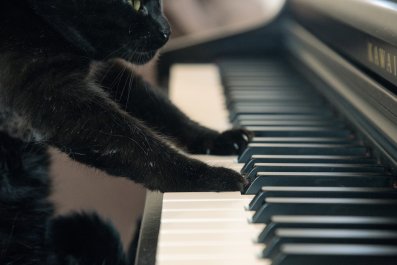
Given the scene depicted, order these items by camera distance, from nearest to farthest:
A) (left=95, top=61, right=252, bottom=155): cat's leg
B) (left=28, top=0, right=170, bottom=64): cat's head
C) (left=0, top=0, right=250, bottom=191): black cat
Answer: (left=0, top=0, right=250, bottom=191): black cat < (left=28, top=0, right=170, bottom=64): cat's head < (left=95, top=61, right=252, bottom=155): cat's leg

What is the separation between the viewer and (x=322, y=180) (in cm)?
81

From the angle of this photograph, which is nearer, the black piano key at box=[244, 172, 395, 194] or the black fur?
the black piano key at box=[244, 172, 395, 194]

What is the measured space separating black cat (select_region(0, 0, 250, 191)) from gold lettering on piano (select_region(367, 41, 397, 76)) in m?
0.26

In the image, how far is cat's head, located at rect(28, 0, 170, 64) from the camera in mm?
1021

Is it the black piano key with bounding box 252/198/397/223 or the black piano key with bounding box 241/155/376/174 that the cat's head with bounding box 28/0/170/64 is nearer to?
the black piano key with bounding box 241/155/376/174

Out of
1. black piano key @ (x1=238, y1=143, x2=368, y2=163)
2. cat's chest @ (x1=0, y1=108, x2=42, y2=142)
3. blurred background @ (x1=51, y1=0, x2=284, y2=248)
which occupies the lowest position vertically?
blurred background @ (x1=51, y1=0, x2=284, y2=248)

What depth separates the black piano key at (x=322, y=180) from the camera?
803mm

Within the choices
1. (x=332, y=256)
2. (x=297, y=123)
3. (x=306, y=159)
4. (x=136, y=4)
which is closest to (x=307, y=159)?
(x=306, y=159)

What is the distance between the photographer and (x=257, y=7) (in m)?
2.21

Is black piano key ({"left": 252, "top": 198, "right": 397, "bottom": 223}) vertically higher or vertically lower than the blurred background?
higher

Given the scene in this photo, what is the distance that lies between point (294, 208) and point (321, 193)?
6 centimetres

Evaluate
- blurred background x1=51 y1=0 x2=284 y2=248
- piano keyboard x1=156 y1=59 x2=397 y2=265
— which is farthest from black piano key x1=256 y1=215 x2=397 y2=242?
blurred background x1=51 y1=0 x2=284 y2=248

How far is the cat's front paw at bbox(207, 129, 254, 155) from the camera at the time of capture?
3.36 ft

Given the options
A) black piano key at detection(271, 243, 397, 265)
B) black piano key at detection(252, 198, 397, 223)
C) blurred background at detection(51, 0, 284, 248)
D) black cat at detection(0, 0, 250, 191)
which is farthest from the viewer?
blurred background at detection(51, 0, 284, 248)
